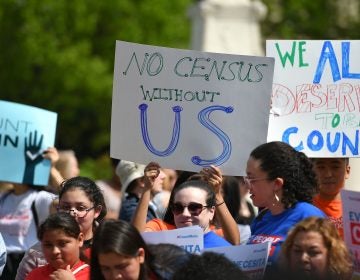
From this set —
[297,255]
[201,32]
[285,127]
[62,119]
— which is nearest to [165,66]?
Result: [285,127]

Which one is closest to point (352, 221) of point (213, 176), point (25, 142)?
point (213, 176)

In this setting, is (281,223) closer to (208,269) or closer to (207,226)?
(207,226)

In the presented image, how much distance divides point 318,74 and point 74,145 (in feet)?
71.6

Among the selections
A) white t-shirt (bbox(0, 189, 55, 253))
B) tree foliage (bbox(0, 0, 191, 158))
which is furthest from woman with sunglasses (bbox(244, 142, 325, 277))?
tree foliage (bbox(0, 0, 191, 158))

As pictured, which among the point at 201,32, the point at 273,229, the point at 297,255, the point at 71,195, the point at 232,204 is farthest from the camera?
the point at 201,32

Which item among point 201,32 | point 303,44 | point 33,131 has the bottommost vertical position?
point 33,131

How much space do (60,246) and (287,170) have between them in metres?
1.18

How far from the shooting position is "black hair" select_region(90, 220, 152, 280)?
5336mm

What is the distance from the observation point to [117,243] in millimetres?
5340

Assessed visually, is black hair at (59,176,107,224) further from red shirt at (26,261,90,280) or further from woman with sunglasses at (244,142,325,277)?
woman with sunglasses at (244,142,325,277)

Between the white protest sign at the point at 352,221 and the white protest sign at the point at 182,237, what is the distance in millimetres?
724

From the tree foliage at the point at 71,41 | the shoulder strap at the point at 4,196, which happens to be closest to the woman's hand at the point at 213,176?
the shoulder strap at the point at 4,196

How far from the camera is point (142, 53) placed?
729 centimetres

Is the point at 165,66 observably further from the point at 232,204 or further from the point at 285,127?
the point at 232,204
